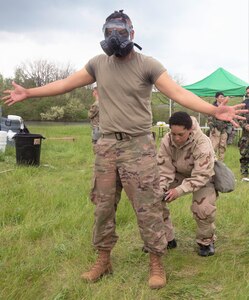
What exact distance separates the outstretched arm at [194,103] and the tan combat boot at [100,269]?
1395mm

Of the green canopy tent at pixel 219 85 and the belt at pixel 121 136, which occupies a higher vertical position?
the green canopy tent at pixel 219 85

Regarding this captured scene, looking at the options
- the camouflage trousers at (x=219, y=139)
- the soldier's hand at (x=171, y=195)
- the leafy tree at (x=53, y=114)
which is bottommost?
the soldier's hand at (x=171, y=195)

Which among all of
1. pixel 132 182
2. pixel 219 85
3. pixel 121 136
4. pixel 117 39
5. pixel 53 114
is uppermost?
pixel 219 85

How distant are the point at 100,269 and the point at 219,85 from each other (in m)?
12.7

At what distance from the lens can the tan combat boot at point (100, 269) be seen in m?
3.02

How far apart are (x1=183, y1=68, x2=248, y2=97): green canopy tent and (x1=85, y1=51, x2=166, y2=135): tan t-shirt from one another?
39.6 ft

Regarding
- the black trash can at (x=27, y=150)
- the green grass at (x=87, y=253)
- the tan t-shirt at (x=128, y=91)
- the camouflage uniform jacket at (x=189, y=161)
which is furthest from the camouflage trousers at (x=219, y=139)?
the tan t-shirt at (x=128, y=91)

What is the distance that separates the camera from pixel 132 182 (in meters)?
2.86

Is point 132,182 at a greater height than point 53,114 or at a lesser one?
lesser

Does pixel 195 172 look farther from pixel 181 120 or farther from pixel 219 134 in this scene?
pixel 219 134

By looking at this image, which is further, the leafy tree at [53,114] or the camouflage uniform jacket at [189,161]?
the leafy tree at [53,114]

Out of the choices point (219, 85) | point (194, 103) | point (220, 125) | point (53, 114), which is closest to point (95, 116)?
point (220, 125)

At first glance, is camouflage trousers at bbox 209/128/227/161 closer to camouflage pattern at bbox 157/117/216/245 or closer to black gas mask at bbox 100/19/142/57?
camouflage pattern at bbox 157/117/216/245

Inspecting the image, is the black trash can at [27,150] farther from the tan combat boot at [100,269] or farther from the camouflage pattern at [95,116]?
the tan combat boot at [100,269]
